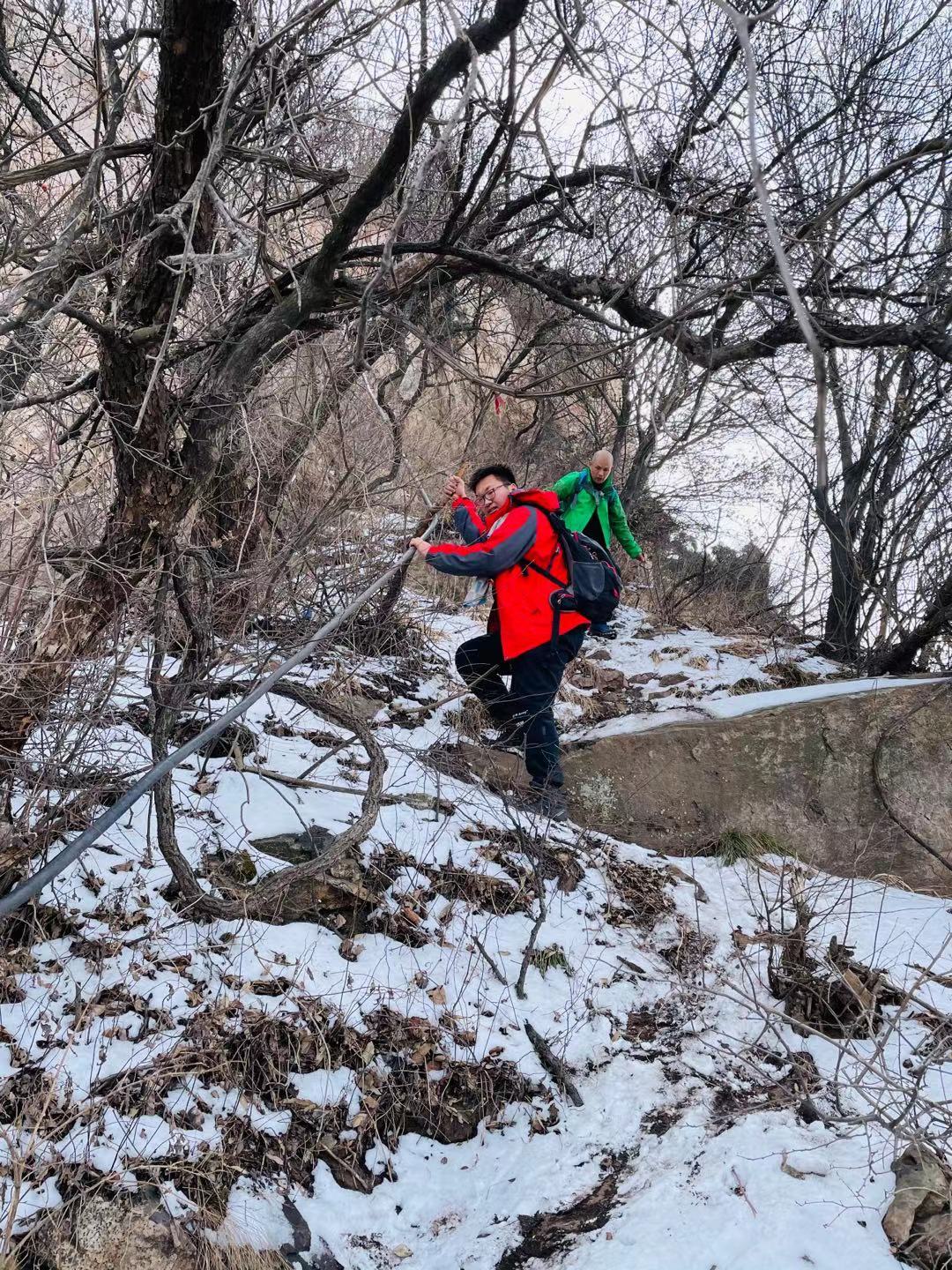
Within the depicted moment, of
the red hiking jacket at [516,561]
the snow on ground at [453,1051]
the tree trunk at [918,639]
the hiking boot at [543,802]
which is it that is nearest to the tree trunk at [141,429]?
the snow on ground at [453,1051]

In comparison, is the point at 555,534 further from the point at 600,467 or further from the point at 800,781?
the point at 800,781

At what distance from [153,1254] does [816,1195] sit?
197cm

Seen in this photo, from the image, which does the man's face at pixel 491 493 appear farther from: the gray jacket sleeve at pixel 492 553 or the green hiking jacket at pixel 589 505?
the green hiking jacket at pixel 589 505

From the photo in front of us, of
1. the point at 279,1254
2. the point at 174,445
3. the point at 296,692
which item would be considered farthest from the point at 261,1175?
the point at 174,445

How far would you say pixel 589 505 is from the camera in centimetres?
574

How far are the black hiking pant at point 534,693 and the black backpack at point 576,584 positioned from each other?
0.56ft

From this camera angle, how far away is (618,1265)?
259 centimetres

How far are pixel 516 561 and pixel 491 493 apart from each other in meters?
0.55

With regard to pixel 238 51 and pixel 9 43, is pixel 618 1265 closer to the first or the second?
pixel 238 51

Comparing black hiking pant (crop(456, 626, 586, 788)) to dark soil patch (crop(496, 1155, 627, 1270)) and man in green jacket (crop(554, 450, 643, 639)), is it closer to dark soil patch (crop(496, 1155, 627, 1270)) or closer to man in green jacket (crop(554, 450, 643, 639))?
man in green jacket (crop(554, 450, 643, 639))

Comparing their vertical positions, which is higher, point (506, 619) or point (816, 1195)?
point (506, 619)

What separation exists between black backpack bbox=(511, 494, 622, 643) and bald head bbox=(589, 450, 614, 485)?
117 cm

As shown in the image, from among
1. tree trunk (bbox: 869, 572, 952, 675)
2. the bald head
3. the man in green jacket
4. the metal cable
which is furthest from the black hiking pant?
tree trunk (bbox: 869, 572, 952, 675)

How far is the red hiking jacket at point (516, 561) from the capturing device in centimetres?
430
